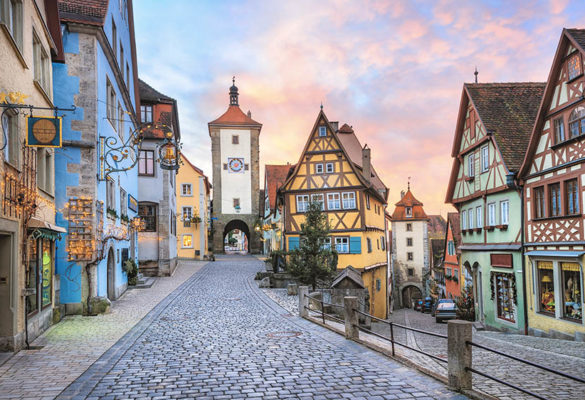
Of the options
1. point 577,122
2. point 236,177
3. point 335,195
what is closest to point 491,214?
point 577,122

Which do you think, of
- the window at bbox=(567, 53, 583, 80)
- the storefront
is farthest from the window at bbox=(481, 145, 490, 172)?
the window at bbox=(567, 53, 583, 80)

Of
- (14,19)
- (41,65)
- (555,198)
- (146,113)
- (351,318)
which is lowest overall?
(351,318)

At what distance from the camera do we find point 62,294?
15133mm

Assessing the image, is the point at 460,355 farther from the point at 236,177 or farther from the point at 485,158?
the point at 236,177

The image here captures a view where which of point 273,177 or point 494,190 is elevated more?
point 273,177

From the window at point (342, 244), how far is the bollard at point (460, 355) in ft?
79.4

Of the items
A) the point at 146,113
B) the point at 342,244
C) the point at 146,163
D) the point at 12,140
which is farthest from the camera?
the point at 342,244

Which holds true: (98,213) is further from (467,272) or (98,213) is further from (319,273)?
(467,272)

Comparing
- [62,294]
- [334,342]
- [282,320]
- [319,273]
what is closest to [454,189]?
[319,273]

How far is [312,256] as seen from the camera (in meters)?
22.5

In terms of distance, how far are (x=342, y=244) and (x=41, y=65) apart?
21967 millimetres

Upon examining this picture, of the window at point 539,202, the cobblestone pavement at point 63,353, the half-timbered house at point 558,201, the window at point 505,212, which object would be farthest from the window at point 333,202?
the cobblestone pavement at point 63,353

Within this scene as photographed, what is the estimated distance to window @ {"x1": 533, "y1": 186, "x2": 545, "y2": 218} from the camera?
18.2 m

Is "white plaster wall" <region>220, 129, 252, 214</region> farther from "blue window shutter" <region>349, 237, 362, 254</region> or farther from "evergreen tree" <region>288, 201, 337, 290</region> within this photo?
"evergreen tree" <region>288, 201, 337, 290</region>
